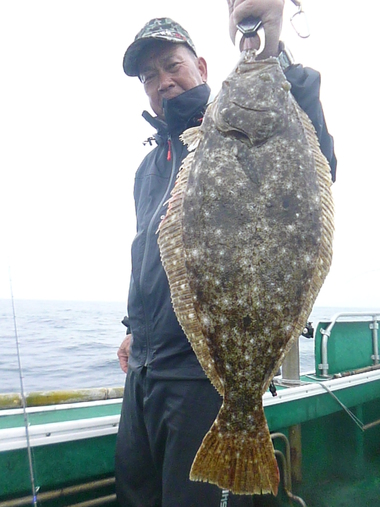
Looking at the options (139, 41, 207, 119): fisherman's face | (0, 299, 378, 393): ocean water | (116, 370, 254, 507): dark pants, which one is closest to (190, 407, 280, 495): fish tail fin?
(116, 370, 254, 507): dark pants

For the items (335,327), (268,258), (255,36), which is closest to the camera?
(268,258)

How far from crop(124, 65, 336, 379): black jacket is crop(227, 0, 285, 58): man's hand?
216 mm

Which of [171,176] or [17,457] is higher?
[171,176]

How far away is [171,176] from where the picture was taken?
95.2 inches

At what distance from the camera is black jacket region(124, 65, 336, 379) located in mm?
1991

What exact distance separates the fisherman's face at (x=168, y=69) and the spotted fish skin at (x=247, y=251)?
88cm

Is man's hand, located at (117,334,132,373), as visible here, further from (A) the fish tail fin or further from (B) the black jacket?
(A) the fish tail fin

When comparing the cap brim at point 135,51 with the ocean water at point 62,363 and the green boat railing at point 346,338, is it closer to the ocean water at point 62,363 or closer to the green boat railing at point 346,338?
the green boat railing at point 346,338

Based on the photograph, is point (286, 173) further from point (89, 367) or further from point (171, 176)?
point (89, 367)

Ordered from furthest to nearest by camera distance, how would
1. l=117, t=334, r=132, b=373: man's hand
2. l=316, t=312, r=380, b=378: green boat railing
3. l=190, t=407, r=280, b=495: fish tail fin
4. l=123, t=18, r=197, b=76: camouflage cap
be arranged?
1. l=316, t=312, r=380, b=378: green boat railing
2. l=117, t=334, r=132, b=373: man's hand
3. l=123, t=18, r=197, b=76: camouflage cap
4. l=190, t=407, r=280, b=495: fish tail fin

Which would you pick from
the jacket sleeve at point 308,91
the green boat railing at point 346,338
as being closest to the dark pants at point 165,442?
the jacket sleeve at point 308,91

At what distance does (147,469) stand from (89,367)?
8159 mm

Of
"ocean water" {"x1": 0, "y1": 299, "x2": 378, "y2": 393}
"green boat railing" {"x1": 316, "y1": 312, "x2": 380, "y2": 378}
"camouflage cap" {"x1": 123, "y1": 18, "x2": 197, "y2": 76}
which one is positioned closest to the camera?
"camouflage cap" {"x1": 123, "y1": 18, "x2": 197, "y2": 76}

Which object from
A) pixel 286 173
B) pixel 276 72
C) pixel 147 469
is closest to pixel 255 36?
pixel 276 72
